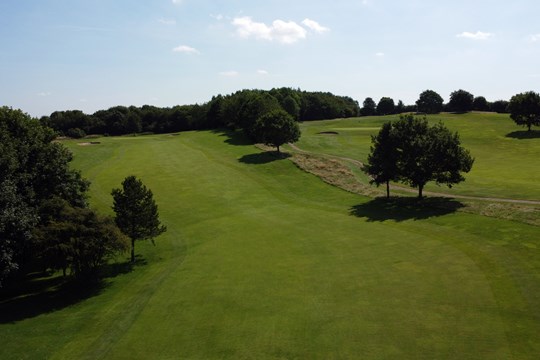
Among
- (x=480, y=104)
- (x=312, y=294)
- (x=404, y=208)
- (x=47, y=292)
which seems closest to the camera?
(x=312, y=294)

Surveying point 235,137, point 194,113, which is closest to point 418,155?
point 235,137

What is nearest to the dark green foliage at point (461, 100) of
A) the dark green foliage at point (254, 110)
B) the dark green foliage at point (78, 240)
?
the dark green foliage at point (254, 110)

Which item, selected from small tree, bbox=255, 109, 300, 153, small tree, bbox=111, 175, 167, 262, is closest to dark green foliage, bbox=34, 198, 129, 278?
small tree, bbox=111, 175, 167, 262

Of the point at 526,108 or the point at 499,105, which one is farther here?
the point at 499,105

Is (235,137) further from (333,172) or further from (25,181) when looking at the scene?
(25,181)

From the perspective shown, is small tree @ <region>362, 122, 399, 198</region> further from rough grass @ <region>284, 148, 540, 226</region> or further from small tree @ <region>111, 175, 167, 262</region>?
small tree @ <region>111, 175, 167, 262</region>

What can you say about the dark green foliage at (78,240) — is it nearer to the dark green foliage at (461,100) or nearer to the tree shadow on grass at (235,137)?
the tree shadow on grass at (235,137)
